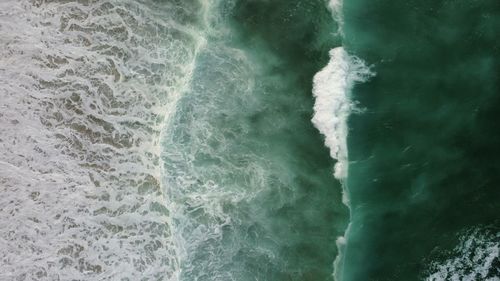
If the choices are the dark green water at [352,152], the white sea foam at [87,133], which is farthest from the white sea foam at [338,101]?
the white sea foam at [87,133]

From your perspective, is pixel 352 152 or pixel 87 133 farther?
pixel 87 133

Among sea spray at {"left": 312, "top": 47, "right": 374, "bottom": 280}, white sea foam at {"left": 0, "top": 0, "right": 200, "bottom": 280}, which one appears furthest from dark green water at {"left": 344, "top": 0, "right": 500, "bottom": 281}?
white sea foam at {"left": 0, "top": 0, "right": 200, "bottom": 280}

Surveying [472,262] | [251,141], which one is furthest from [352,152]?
[472,262]

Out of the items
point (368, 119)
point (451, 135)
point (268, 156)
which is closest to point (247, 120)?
point (268, 156)

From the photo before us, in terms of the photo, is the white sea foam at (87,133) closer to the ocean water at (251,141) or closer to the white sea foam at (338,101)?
the ocean water at (251,141)

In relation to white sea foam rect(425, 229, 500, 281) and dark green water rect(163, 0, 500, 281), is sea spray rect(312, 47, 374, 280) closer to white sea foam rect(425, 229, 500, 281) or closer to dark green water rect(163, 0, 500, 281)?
dark green water rect(163, 0, 500, 281)

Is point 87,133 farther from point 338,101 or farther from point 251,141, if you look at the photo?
point 338,101
